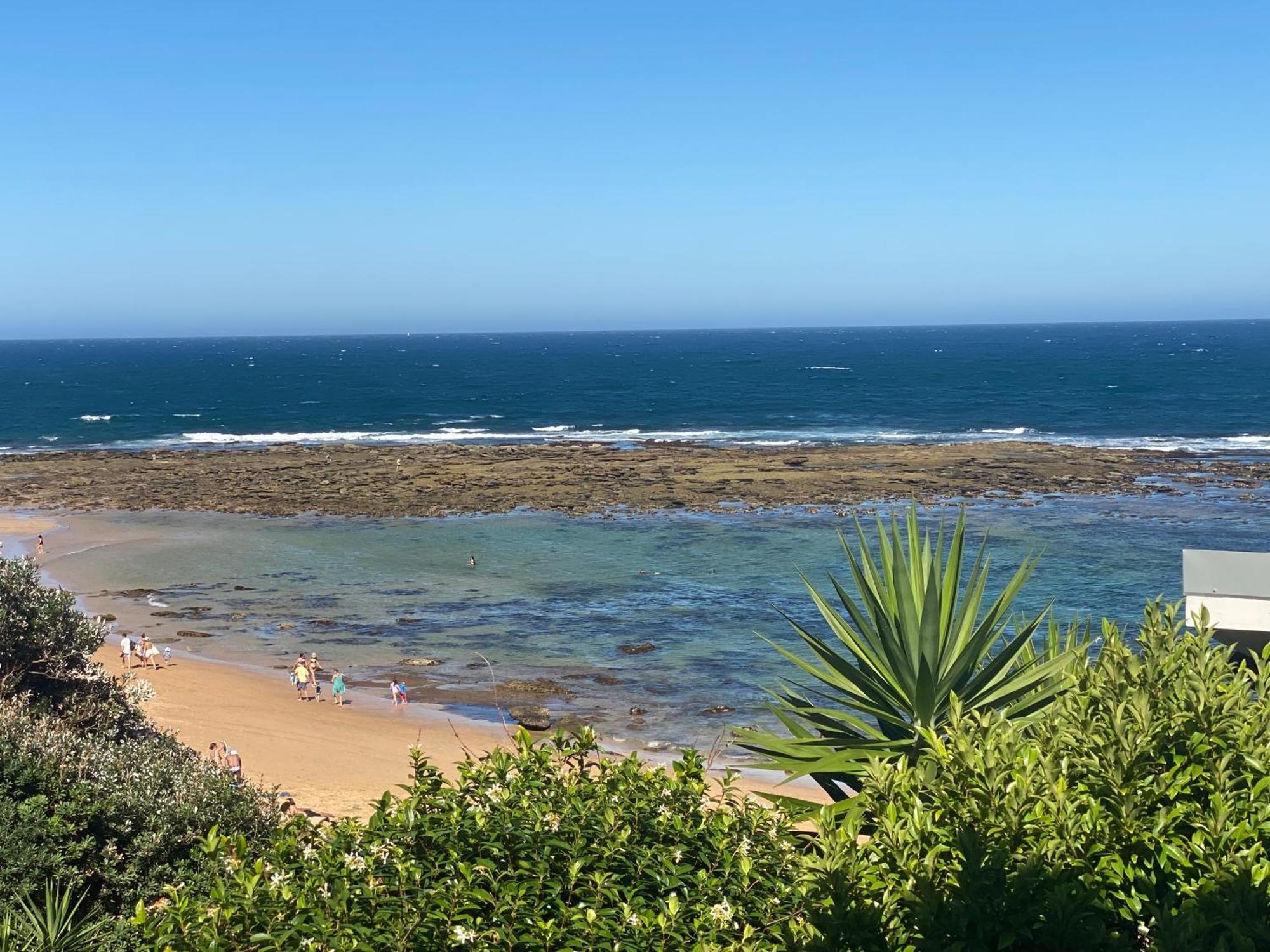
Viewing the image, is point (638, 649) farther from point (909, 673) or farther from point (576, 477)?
point (576, 477)

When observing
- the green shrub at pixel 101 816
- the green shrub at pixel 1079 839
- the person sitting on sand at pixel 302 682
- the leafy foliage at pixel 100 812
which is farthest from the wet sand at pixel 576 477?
the green shrub at pixel 1079 839

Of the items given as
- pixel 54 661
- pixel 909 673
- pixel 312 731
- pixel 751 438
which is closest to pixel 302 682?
pixel 312 731

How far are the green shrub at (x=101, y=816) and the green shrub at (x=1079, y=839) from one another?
5.57 metres

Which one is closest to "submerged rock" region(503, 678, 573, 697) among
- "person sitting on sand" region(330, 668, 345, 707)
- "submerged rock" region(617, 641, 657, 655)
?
"submerged rock" region(617, 641, 657, 655)

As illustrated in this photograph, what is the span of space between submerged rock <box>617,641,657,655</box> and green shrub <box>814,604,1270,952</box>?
67.1 feet

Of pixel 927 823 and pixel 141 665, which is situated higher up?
pixel 927 823

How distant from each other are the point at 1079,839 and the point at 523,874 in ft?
7.30

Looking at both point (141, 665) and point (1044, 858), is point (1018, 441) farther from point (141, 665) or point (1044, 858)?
point (1044, 858)

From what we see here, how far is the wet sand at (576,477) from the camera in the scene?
43.6 metres

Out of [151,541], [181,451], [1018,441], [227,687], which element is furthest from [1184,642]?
[181,451]

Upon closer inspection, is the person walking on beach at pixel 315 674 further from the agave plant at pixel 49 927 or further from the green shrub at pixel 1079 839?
the green shrub at pixel 1079 839

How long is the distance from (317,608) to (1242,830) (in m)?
27.5

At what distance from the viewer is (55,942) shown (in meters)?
6.69

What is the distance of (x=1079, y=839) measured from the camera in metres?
3.81
